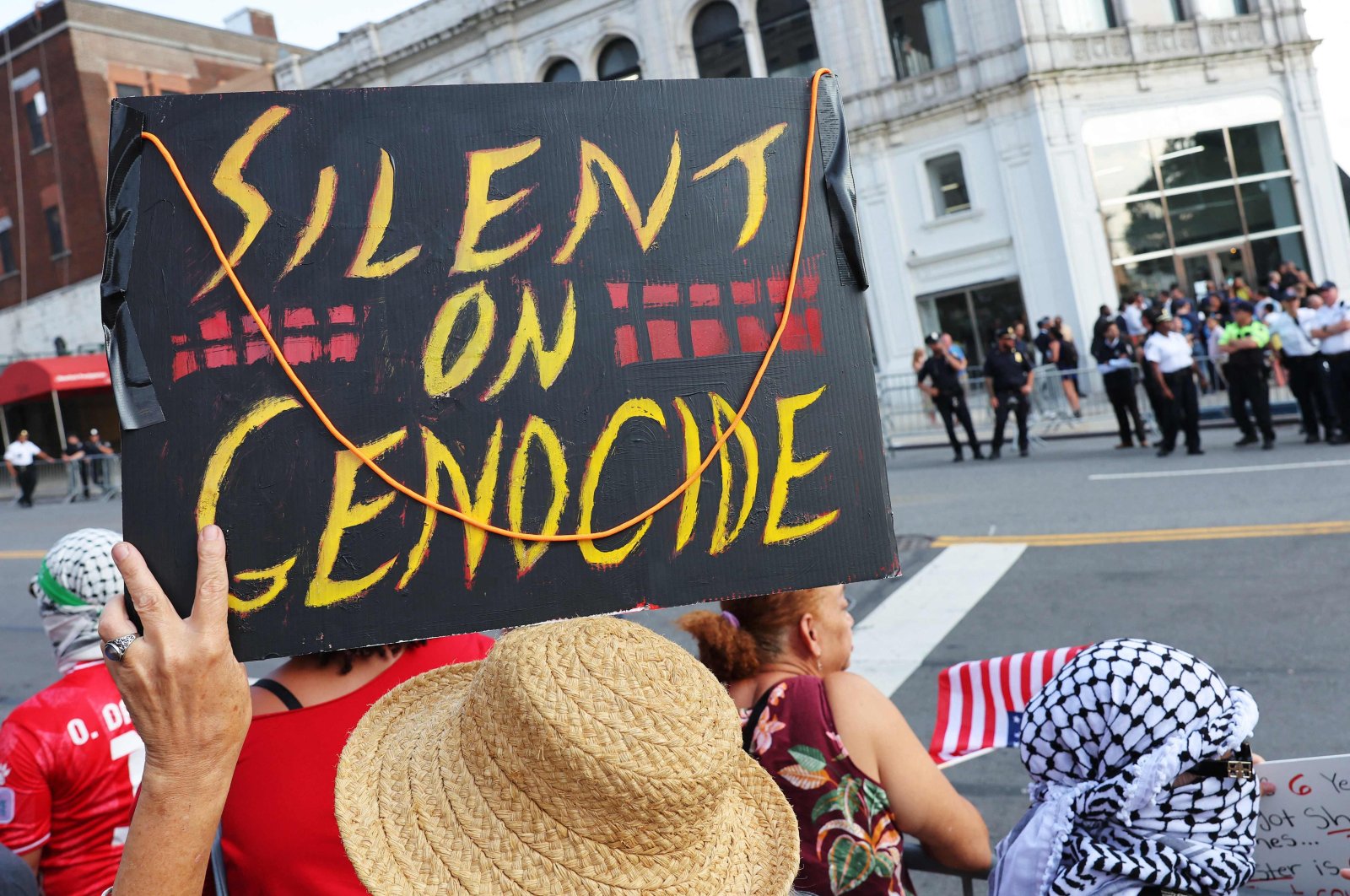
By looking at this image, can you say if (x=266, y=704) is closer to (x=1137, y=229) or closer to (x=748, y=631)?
(x=748, y=631)

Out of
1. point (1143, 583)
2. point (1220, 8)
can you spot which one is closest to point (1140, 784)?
point (1143, 583)

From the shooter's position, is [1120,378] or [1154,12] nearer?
[1120,378]

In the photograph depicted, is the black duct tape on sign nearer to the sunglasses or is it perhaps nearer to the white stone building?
the sunglasses

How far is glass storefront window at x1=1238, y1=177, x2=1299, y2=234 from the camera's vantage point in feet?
81.4

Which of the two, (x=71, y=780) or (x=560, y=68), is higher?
(x=560, y=68)

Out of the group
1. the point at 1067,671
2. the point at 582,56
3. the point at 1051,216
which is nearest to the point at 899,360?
the point at 1051,216

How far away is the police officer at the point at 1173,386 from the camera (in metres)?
12.8

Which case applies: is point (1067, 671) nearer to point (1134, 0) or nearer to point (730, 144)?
point (730, 144)

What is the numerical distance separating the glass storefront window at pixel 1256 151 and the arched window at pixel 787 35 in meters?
9.76

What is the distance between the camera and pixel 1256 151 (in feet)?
81.8

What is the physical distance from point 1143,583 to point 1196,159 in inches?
822

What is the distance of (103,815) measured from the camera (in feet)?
9.33

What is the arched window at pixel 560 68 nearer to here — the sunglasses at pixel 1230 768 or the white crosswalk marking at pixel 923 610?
the white crosswalk marking at pixel 923 610

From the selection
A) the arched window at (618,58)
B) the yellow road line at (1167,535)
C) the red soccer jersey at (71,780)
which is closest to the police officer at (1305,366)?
the yellow road line at (1167,535)
